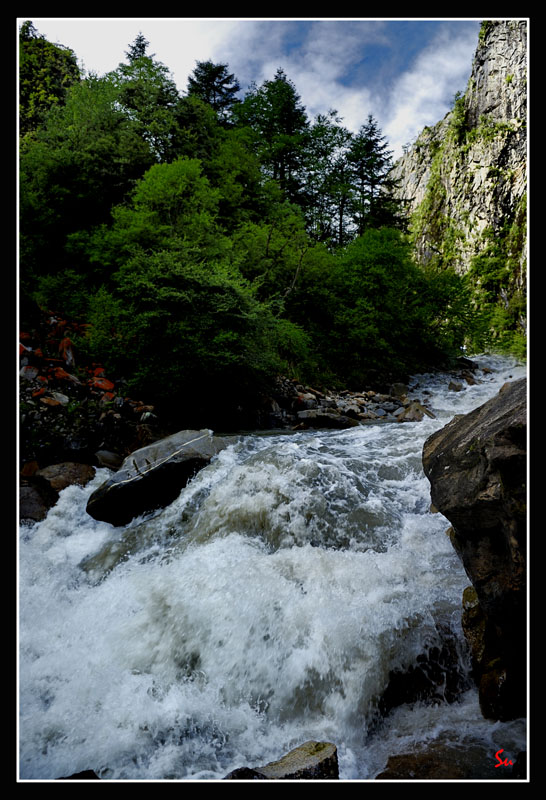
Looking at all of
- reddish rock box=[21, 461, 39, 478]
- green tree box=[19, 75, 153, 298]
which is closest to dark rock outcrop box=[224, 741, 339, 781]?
reddish rock box=[21, 461, 39, 478]

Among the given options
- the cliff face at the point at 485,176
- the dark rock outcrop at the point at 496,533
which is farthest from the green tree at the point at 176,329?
the cliff face at the point at 485,176

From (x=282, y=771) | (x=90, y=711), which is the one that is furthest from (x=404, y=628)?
(x=90, y=711)

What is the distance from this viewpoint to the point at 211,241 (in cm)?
1090

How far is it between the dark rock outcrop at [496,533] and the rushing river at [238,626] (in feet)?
0.82

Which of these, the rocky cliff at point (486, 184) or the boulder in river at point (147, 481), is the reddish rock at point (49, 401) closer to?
the boulder in river at point (147, 481)

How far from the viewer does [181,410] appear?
972 centimetres

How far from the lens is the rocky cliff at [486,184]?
27.1 metres

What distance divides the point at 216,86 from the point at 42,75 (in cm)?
955

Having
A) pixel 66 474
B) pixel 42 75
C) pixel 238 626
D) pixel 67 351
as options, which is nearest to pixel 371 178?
pixel 42 75

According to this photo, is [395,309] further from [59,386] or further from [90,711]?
[90,711]

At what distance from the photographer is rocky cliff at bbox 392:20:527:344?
27.1 metres

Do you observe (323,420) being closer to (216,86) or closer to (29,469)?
(29,469)
